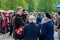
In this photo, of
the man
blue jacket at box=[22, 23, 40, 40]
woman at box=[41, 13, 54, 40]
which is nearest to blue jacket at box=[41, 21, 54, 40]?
woman at box=[41, 13, 54, 40]

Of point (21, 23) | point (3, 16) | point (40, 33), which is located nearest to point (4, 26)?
point (3, 16)

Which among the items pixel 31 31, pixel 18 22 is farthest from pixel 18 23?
pixel 31 31

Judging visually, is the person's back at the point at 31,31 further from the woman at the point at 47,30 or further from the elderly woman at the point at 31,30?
the woman at the point at 47,30

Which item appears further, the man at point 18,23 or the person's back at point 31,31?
the man at point 18,23

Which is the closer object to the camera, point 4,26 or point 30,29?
point 30,29

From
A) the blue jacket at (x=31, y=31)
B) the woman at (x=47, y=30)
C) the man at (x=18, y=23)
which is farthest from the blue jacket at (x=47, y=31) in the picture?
the man at (x=18, y=23)

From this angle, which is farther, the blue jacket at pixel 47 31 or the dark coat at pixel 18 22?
the dark coat at pixel 18 22

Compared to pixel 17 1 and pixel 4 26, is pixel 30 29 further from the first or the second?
pixel 17 1

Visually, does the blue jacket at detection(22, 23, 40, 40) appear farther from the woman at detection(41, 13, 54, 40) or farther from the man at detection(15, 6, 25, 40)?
the man at detection(15, 6, 25, 40)

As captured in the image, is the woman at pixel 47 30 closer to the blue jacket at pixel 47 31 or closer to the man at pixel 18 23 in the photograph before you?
the blue jacket at pixel 47 31

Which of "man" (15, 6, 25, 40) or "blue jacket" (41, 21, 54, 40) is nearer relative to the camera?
"blue jacket" (41, 21, 54, 40)

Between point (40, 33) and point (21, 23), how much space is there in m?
1.50

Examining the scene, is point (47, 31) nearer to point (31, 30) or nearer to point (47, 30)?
point (47, 30)

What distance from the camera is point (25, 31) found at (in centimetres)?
998
